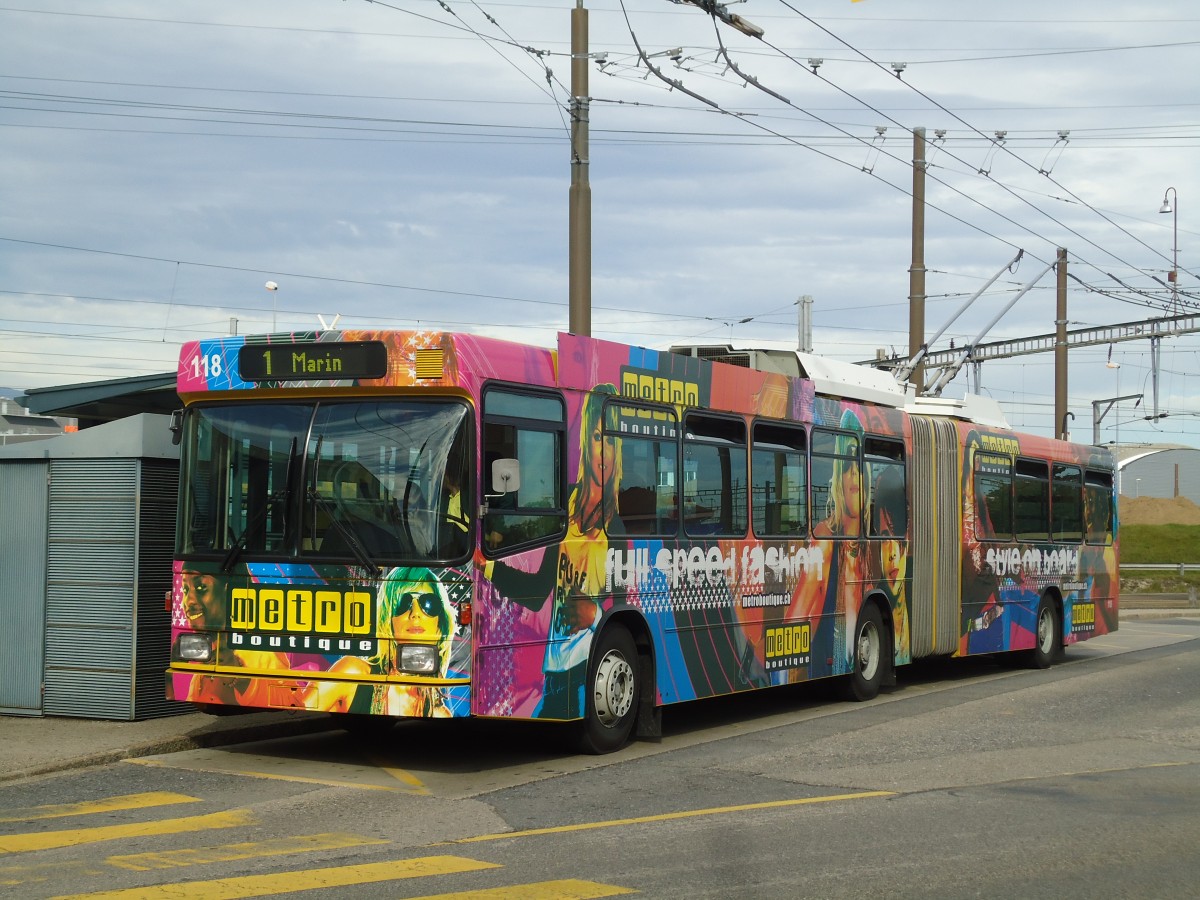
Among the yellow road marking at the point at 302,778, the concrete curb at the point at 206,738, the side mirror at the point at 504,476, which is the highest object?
the side mirror at the point at 504,476

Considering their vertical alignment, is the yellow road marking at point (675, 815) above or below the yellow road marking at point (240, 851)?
below

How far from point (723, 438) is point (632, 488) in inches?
62.6

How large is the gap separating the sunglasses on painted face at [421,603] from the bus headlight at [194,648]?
1.55 meters

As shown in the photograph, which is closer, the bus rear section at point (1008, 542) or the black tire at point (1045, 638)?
the bus rear section at point (1008, 542)

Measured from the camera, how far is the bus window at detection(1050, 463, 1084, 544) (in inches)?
787

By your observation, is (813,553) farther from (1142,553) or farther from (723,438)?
(1142,553)

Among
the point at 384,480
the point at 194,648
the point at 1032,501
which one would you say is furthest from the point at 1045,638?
the point at 194,648

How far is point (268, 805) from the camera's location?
8.67 meters

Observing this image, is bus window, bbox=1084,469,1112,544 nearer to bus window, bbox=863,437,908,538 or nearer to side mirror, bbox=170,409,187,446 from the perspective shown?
bus window, bbox=863,437,908,538

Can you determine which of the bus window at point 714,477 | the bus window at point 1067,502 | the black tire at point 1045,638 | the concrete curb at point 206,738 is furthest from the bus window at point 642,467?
the bus window at point 1067,502

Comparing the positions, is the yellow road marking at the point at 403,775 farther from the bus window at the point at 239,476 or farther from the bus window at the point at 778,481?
the bus window at the point at 778,481

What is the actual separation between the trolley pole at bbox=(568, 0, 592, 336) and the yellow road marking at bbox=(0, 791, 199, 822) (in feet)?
22.7

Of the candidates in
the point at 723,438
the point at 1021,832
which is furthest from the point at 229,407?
the point at 1021,832

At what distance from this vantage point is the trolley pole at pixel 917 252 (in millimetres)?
25094
